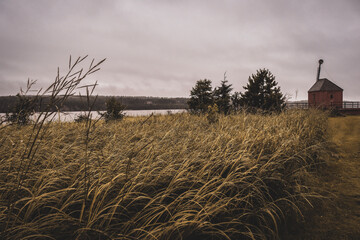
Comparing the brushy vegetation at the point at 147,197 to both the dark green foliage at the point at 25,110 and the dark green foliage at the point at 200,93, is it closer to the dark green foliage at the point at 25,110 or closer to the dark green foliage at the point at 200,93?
the dark green foliage at the point at 25,110

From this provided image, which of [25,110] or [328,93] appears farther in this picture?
[328,93]

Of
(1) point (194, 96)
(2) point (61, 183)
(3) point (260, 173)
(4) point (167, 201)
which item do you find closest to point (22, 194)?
(2) point (61, 183)

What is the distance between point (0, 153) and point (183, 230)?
101 inches

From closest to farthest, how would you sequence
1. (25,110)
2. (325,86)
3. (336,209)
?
(25,110) < (336,209) < (325,86)

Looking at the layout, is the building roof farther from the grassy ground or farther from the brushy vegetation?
the brushy vegetation

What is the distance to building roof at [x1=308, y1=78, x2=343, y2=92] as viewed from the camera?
27.5 meters

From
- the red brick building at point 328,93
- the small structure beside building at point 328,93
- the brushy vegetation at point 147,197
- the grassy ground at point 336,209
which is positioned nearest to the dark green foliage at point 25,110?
the brushy vegetation at point 147,197

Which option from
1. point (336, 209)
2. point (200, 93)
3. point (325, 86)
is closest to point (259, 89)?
point (200, 93)

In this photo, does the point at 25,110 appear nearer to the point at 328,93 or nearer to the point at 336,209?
the point at 336,209

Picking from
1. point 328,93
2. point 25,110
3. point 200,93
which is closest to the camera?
point 25,110

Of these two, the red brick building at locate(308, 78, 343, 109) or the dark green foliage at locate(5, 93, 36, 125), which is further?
the red brick building at locate(308, 78, 343, 109)

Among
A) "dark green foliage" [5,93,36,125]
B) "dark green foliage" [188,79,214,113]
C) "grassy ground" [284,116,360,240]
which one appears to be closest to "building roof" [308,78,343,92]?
"dark green foliage" [188,79,214,113]

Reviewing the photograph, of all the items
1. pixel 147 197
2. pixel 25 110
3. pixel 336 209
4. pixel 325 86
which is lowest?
pixel 336 209

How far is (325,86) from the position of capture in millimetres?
27734
